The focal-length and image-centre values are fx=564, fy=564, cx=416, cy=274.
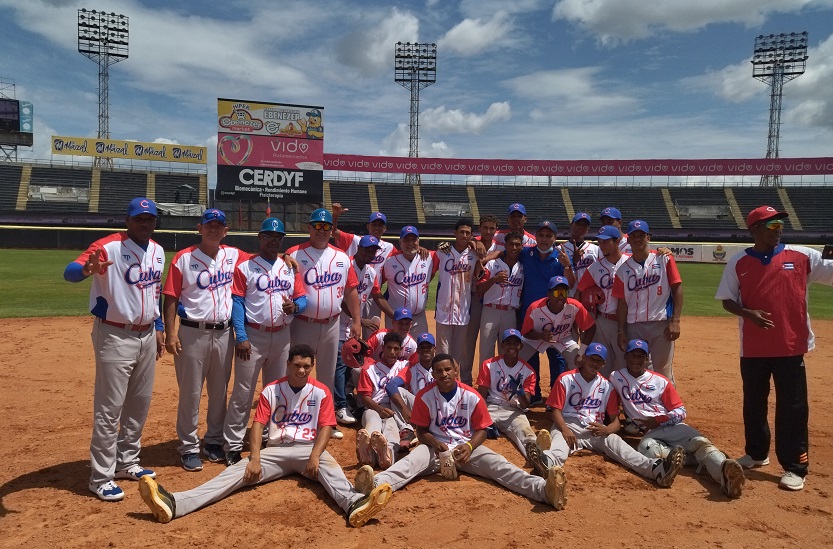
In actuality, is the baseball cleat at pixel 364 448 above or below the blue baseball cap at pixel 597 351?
below

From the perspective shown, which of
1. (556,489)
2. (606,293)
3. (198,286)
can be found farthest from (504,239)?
(198,286)

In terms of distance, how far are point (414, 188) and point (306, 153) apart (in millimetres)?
17749

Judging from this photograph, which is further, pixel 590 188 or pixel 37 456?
pixel 590 188

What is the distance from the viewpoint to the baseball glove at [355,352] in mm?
5969

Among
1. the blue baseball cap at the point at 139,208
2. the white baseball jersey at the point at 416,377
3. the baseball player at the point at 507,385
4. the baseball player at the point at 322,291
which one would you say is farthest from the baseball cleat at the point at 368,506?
the blue baseball cap at the point at 139,208

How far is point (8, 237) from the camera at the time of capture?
28953mm

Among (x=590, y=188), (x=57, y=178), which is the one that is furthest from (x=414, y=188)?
(x=57, y=178)

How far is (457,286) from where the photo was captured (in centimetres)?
668

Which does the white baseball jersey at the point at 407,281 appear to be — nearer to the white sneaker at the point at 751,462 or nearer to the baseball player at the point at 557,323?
the baseball player at the point at 557,323

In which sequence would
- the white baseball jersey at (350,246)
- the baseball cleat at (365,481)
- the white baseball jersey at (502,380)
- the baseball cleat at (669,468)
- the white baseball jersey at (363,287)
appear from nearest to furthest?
the baseball cleat at (365,481)
the baseball cleat at (669,468)
the white baseball jersey at (502,380)
the white baseball jersey at (363,287)
the white baseball jersey at (350,246)

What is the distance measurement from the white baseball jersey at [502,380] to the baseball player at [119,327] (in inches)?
125

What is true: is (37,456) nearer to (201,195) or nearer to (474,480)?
(474,480)

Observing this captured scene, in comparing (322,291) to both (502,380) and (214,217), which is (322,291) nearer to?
(214,217)

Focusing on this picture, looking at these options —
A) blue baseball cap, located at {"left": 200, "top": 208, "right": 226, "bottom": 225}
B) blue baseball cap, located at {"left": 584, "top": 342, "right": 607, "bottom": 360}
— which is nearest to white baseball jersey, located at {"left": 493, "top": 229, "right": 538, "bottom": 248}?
blue baseball cap, located at {"left": 584, "top": 342, "right": 607, "bottom": 360}
